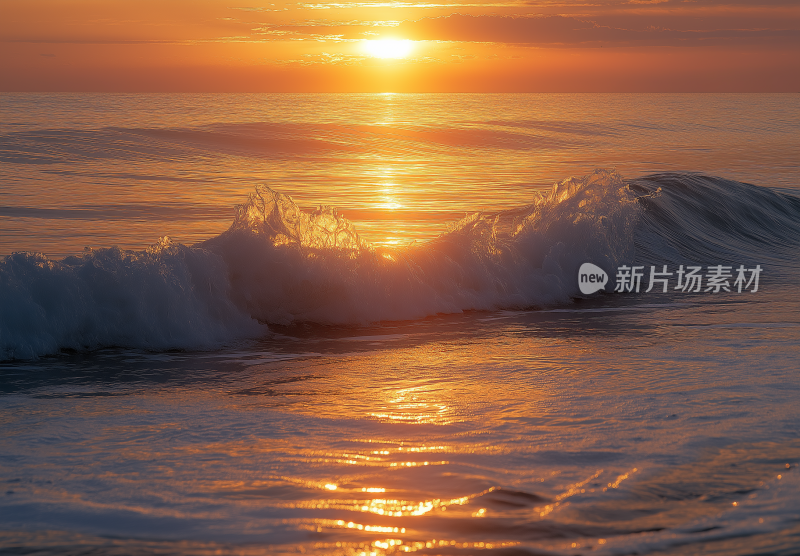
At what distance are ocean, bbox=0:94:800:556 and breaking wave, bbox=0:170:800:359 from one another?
Answer: 0.03 m

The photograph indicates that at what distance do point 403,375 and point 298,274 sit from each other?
9.40 feet

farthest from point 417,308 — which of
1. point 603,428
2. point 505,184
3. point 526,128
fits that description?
point 526,128

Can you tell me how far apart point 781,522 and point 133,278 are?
20.7 ft

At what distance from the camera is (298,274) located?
27.9 ft

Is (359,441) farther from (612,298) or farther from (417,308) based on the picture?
(612,298)

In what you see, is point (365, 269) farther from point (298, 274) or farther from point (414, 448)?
point (414, 448)

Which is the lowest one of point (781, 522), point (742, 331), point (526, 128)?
point (781, 522)

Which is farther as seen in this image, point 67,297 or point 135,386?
point 67,297

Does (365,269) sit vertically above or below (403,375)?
above

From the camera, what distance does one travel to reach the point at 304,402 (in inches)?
209

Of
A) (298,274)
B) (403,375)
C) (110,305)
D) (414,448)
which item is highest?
(298,274)

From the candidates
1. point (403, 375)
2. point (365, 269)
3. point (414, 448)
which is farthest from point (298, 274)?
point (414, 448)

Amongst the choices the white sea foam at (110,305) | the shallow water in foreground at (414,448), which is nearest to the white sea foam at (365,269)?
the white sea foam at (110,305)

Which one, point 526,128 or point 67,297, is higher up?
point 526,128
